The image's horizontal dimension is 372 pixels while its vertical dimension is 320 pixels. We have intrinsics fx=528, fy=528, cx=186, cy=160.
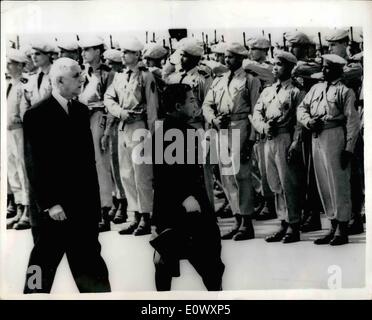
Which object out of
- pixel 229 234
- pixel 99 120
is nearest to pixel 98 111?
pixel 99 120

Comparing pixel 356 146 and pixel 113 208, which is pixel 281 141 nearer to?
pixel 356 146

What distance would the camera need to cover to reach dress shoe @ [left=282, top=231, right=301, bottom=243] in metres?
3.04

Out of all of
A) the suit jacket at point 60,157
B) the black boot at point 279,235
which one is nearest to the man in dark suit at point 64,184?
the suit jacket at point 60,157

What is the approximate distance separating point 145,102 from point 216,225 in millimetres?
813

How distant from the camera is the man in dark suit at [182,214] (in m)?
3.00

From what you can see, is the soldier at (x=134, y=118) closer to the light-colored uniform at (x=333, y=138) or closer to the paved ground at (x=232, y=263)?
the paved ground at (x=232, y=263)

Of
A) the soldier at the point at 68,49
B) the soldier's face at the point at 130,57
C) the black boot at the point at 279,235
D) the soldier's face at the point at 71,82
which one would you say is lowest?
the black boot at the point at 279,235

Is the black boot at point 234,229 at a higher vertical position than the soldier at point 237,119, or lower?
lower

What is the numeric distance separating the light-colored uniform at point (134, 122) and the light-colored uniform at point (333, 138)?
0.87 m

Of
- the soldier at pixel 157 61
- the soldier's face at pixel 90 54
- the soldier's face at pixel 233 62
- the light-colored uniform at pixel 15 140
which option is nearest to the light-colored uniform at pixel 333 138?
the soldier's face at pixel 233 62

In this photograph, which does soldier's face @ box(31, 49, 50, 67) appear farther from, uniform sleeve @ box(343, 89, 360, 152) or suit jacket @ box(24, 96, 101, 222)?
uniform sleeve @ box(343, 89, 360, 152)

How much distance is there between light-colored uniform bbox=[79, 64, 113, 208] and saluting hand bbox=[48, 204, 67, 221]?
228 mm

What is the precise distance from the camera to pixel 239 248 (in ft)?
9.93

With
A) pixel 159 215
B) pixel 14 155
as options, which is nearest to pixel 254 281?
pixel 159 215
